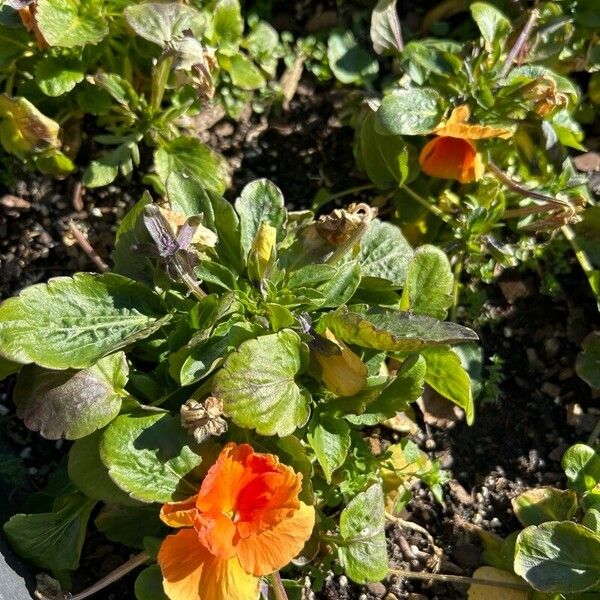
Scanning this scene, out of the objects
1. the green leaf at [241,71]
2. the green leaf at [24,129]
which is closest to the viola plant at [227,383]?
the green leaf at [24,129]

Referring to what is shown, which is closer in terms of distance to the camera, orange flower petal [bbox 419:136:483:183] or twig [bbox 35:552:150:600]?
twig [bbox 35:552:150:600]

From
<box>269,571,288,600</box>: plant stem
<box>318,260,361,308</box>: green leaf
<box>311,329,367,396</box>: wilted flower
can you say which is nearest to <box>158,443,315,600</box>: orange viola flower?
<box>269,571,288,600</box>: plant stem

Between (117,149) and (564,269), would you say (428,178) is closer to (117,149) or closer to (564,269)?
(564,269)

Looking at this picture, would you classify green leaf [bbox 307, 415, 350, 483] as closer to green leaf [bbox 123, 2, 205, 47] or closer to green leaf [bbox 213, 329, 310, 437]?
green leaf [bbox 213, 329, 310, 437]

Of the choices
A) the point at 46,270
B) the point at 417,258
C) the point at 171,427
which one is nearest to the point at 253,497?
the point at 171,427

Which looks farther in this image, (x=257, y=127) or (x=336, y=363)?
(x=257, y=127)

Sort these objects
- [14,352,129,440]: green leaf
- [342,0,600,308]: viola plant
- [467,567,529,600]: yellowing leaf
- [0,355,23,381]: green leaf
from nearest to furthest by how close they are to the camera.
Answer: [14,352,129,440]: green leaf, [0,355,23,381]: green leaf, [467,567,529,600]: yellowing leaf, [342,0,600,308]: viola plant
